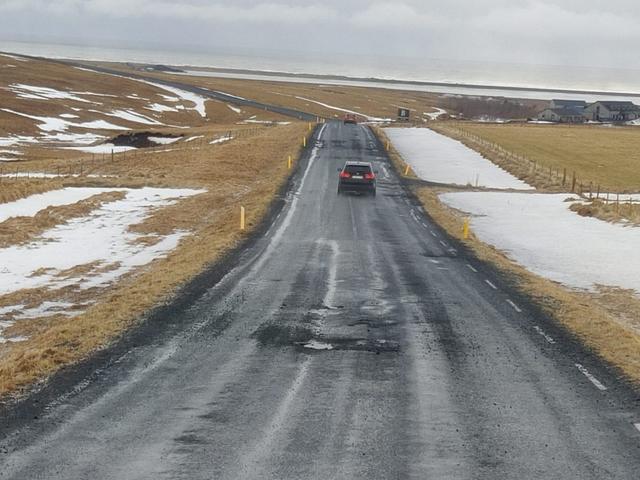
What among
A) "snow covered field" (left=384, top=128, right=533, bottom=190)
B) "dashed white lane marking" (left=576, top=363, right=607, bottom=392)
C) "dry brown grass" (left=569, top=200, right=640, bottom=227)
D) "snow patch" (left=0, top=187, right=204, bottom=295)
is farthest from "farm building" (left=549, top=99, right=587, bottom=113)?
"dashed white lane marking" (left=576, top=363, right=607, bottom=392)

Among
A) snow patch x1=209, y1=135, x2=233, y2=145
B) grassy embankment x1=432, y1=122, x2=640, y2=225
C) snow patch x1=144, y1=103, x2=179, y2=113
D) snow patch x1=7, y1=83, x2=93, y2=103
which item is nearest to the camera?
grassy embankment x1=432, y1=122, x2=640, y2=225

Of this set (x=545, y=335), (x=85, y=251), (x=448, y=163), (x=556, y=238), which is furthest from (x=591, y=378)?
(x=448, y=163)

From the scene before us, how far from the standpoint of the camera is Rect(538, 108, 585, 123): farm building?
150 m

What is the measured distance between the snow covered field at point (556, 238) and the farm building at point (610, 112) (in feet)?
407

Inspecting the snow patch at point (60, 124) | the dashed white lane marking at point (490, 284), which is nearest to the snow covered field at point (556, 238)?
the dashed white lane marking at point (490, 284)

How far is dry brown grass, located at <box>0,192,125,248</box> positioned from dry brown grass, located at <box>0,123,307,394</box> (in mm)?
3402

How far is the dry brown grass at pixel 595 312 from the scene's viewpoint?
12.9 m

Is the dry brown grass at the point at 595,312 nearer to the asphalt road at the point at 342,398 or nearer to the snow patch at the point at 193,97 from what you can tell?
the asphalt road at the point at 342,398

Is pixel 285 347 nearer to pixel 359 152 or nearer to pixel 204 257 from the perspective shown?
pixel 204 257

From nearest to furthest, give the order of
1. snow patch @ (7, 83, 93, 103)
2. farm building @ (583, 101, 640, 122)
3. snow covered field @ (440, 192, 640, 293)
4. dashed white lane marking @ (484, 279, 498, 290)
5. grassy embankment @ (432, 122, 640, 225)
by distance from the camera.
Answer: dashed white lane marking @ (484, 279, 498, 290) → snow covered field @ (440, 192, 640, 293) → grassy embankment @ (432, 122, 640, 225) → snow patch @ (7, 83, 93, 103) → farm building @ (583, 101, 640, 122)

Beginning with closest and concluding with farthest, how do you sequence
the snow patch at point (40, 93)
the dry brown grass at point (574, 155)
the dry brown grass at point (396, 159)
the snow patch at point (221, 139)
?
the dry brown grass at point (396, 159)
the dry brown grass at point (574, 155)
the snow patch at point (221, 139)
the snow patch at point (40, 93)

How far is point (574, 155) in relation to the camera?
2741 inches

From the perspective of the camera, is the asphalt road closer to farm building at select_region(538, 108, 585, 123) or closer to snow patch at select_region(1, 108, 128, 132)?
snow patch at select_region(1, 108, 128, 132)

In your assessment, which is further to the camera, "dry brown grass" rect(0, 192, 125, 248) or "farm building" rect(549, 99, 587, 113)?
"farm building" rect(549, 99, 587, 113)
